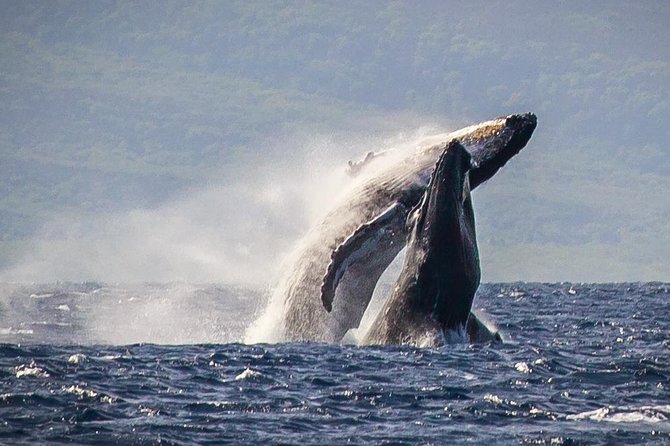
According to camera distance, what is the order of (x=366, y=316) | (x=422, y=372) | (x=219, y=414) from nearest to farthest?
(x=219, y=414) < (x=422, y=372) < (x=366, y=316)

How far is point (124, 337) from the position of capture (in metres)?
26.5

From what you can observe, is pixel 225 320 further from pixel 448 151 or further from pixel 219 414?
pixel 219 414

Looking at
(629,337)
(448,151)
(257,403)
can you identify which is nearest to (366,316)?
(629,337)

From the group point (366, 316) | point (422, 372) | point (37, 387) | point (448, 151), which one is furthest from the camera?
point (366, 316)

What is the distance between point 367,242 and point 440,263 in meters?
1.19

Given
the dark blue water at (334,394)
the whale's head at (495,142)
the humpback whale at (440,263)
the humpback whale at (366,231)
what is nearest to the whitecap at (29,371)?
the dark blue water at (334,394)

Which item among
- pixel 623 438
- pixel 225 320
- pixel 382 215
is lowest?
pixel 623 438

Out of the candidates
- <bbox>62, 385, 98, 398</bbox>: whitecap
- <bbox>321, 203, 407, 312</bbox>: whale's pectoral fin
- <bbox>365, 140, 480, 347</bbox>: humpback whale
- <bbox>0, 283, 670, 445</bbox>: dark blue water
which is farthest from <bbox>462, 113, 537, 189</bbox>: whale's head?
<bbox>62, 385, 98, 398</bbox>: whitecap

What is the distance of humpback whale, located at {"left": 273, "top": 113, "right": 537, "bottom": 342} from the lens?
1667 cm

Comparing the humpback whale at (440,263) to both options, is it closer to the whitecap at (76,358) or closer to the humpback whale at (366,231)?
the humpback whale at (366,231)

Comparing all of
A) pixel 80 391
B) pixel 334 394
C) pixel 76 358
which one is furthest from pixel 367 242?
pixel 80 391

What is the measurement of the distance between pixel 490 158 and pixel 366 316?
21.4ft

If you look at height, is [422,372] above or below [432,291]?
below

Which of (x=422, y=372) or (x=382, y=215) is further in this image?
(x=382, y=215)
